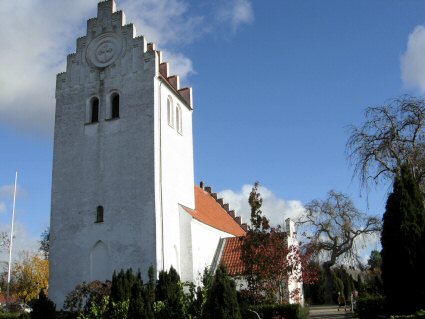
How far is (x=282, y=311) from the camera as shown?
20.0 metres

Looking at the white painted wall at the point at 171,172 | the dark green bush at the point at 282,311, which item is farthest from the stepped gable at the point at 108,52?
the dark green bush at the point at 282,311

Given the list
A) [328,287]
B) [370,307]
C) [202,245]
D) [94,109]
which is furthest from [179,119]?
[328,287]

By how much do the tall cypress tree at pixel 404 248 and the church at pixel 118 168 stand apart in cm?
1086

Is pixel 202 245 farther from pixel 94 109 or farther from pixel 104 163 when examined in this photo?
pixel 94 109

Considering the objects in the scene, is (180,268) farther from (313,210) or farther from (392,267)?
(313,210)

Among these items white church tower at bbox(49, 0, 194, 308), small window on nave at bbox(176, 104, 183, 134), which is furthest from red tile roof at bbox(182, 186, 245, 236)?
small window on nave at bbox(176, 104, 183, 134)

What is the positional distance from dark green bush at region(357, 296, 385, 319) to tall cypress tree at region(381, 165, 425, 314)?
5270 millimetres

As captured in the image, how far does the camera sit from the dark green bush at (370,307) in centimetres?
1953

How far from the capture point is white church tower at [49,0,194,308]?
22.9 meters

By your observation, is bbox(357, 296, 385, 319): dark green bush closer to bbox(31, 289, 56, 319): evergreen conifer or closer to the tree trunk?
bbox(31, 289, 56, 319): evergreen conifer

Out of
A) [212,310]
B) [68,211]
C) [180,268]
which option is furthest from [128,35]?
[212,310]

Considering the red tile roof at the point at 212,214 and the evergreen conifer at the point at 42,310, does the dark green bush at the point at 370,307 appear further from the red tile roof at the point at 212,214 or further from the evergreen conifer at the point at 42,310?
the evergreen conifer at the point at 42,310

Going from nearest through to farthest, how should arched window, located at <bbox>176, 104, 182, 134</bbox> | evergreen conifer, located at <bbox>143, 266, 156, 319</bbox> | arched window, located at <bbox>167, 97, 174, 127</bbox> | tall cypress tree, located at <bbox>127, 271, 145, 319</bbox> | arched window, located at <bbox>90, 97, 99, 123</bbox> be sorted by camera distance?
tall cypress tree, located at <bbox>127, 271, 145, 319</bbox>, evergreen conifer, located at <bbox>143, 266, 156, 319</bbox>, arched window, located at <bbox>90, 97, 99, 123</bbox>, arched window, located at <bbox>167, 97, 174, 127</bbox>, arched window, located at <bbox>176, 104, 182, 134</bbox>

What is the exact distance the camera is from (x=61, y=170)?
25109 mm
